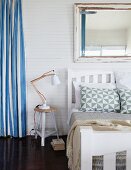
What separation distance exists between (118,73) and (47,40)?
1.18m

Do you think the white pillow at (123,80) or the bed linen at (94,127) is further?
the white pillow at (123,80)

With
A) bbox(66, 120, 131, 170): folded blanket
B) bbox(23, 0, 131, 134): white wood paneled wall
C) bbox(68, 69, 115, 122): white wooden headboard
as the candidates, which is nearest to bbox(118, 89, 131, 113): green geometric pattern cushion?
bbox(68, 69, 115, 122): white wooden headboard

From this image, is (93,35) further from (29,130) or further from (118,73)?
(29,130)

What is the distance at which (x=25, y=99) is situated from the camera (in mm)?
4004

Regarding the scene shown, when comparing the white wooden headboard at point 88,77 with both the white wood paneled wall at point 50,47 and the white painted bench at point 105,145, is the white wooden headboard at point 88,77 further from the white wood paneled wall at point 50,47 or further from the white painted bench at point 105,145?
the white painted bench at point 105,145

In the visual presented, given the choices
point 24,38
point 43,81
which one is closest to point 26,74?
point 43,81

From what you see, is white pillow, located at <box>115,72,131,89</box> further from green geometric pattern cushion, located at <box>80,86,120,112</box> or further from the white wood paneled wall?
green geometric pattern cushion, located at <box>80,86,120,112</box>

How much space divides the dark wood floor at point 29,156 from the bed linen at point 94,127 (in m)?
0.37

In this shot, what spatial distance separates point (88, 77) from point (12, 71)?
114cm

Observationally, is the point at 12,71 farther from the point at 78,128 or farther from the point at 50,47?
the point at 78,128

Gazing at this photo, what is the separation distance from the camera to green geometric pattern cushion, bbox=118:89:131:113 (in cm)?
338

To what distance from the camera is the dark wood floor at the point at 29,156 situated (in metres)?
2.96

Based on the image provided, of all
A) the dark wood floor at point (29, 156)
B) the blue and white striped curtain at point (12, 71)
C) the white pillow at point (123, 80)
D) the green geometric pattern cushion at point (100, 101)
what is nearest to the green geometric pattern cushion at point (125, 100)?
the green geometric pattern cushion at point (100, 101)

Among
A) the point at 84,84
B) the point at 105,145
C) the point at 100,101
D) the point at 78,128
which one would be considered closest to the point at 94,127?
the point at 78,128
